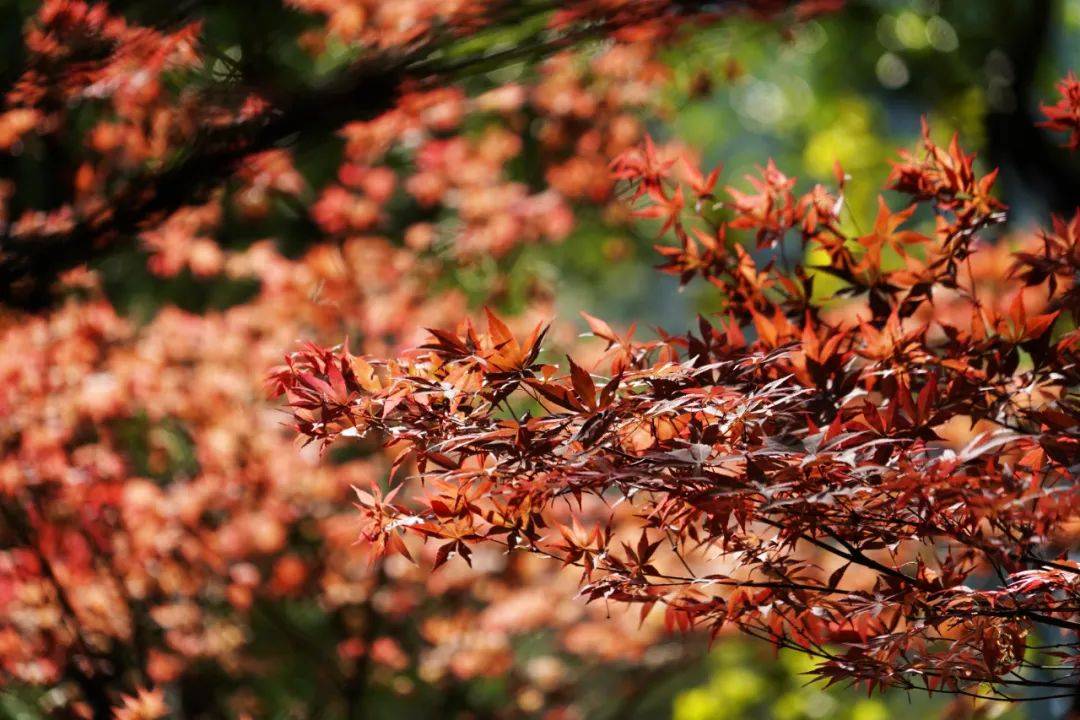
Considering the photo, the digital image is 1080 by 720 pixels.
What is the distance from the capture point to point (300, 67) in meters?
7.43

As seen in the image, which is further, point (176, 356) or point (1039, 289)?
point (1039, 289)

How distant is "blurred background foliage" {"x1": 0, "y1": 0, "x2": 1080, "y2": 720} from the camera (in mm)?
5246

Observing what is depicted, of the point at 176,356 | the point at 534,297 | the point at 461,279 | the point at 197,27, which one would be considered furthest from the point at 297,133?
the point at 461,279

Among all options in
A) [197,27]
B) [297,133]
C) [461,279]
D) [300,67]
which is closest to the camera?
[297,133]

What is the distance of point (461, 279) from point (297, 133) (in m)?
4.48

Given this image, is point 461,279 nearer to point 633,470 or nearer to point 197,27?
point 197,27

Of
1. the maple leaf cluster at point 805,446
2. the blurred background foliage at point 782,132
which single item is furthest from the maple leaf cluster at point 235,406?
the maple leaf cluster at point 805,446

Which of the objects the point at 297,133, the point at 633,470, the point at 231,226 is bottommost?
the point at 231,226

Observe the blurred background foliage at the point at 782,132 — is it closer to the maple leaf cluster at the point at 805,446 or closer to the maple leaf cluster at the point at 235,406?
the maple leaf cluster at the point at 235,406

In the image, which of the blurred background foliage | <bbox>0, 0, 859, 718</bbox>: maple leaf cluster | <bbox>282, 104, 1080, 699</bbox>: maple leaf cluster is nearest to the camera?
<bbox>282, 104, 1080, 699</bbox>: maple leaf cluster

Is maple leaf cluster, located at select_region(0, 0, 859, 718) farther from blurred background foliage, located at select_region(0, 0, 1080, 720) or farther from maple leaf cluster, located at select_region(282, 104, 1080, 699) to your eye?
maple leaf cluster, located at select_region(282, 104, 1080, 699)

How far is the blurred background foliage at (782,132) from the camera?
5246mm

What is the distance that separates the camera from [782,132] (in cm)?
1085

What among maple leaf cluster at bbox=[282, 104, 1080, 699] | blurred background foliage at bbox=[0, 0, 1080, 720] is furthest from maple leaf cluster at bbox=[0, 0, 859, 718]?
maple leaf cluster at bbox=[282, 104, 1080, 699]
